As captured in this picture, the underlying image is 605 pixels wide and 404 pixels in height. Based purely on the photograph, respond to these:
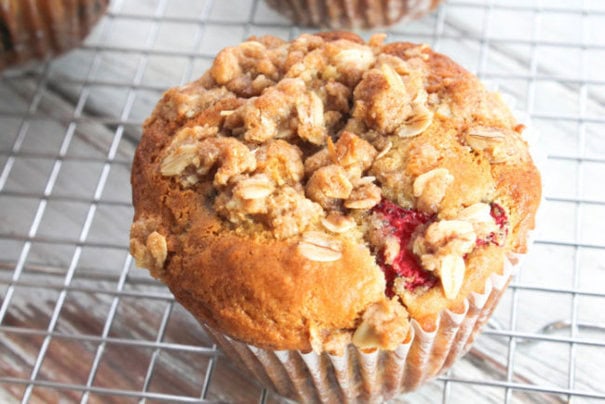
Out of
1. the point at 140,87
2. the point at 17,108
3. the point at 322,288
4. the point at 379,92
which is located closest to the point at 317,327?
the point at 322,288

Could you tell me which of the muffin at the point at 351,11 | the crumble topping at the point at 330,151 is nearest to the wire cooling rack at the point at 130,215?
the muffin at the point at 351,11

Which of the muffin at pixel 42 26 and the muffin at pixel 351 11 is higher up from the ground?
the muffin at pixel 351 11

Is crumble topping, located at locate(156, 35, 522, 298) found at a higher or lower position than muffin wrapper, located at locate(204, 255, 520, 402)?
higher

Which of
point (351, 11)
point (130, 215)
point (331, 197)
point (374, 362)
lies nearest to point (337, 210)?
point (331, 197)

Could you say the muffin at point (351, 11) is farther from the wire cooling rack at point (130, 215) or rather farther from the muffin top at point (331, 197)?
the muffin top at point (331, 197)

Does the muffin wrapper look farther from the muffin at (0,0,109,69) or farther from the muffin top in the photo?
the muffin at (0,0,109,69)

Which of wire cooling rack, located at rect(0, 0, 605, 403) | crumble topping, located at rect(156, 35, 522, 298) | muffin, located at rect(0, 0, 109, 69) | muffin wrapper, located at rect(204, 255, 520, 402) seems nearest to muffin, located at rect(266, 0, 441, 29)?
wire cooling rack, located at rect(0, 0, 605, 403)

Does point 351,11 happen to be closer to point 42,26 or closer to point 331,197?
point 42,26
